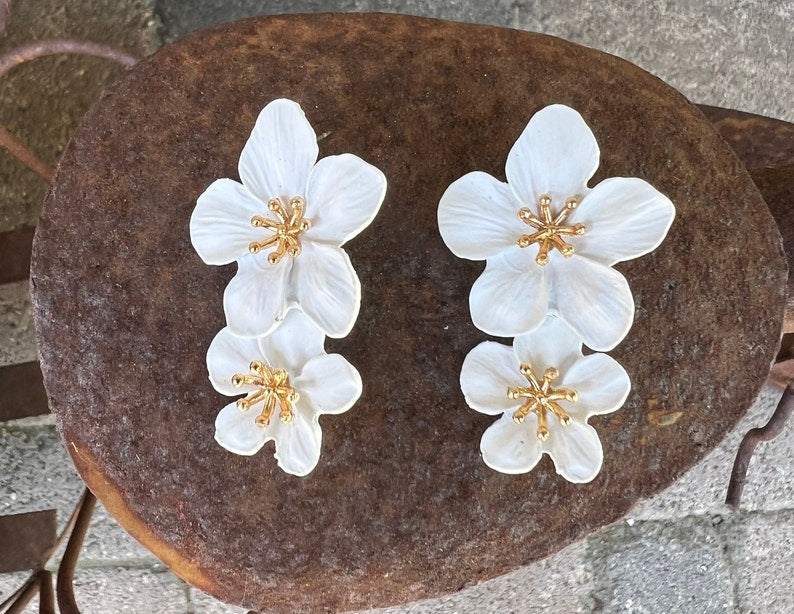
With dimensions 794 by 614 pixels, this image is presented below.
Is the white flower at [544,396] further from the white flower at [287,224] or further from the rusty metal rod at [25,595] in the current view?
the rusty metal rod at [25,595]

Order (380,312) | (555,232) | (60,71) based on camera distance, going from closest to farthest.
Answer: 1. (555,232)
2. (380,312)
3. (60,71)

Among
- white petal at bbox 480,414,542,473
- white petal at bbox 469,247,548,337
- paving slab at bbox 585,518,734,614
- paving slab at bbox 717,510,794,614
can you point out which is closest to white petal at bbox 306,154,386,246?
white petal at bbox 469,247,548,337

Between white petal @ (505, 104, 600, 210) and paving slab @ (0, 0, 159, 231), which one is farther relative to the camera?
paving slab @ (0, 0, 159, 231)

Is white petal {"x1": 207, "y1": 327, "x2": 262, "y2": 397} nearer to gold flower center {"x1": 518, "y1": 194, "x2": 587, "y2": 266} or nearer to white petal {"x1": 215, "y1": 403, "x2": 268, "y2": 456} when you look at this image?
white petal {"x1": 215, "y1": 403, "x2": 268, "y2": 456}

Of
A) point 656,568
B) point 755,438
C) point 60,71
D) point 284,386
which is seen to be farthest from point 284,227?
point 656,568

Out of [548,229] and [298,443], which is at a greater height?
[548,229]

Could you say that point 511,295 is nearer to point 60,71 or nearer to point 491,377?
point 491,377
